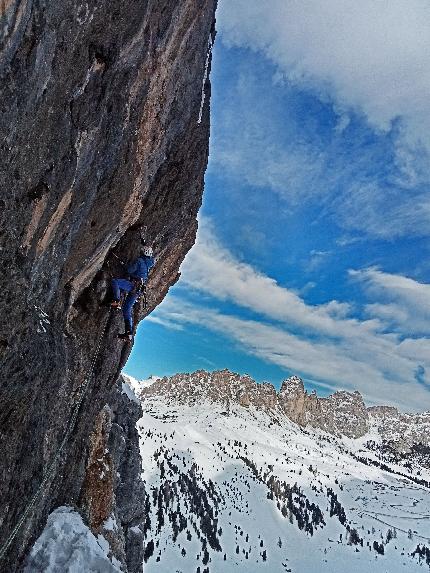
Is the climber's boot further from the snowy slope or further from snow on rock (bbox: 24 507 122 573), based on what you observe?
the snowy slope

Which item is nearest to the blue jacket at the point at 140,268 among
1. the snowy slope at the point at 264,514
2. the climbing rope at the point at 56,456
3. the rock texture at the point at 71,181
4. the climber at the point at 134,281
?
the climber at the point at 134,281

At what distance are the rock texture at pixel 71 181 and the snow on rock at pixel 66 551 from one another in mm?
374

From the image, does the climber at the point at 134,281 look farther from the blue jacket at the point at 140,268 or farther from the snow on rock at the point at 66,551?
the snow on rock at the point at 66,551

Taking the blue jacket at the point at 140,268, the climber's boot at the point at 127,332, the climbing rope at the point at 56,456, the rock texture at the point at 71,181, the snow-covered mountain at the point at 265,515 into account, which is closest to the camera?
the rock texture at the point at 71,181

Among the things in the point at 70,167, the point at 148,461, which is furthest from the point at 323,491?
the point at 70,167

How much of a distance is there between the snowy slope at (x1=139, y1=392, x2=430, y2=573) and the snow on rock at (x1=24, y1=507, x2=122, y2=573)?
70.7m

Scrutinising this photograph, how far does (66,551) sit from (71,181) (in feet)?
26.7

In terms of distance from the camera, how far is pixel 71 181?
771 cm

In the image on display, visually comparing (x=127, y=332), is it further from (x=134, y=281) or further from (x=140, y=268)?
(x=140, y=268)

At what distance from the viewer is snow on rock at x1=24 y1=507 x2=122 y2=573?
9.05 metres

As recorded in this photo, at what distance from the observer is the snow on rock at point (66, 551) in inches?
356

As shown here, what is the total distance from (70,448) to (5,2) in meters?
9.88

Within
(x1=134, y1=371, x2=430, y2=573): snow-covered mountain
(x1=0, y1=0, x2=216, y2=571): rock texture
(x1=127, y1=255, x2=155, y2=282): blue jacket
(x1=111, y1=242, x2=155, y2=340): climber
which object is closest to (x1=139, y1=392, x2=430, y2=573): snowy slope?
(x1=134, y1=371, x2=430, y2=573): snow-covered mountain

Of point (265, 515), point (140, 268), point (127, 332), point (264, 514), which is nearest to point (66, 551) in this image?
point (127, 332)
